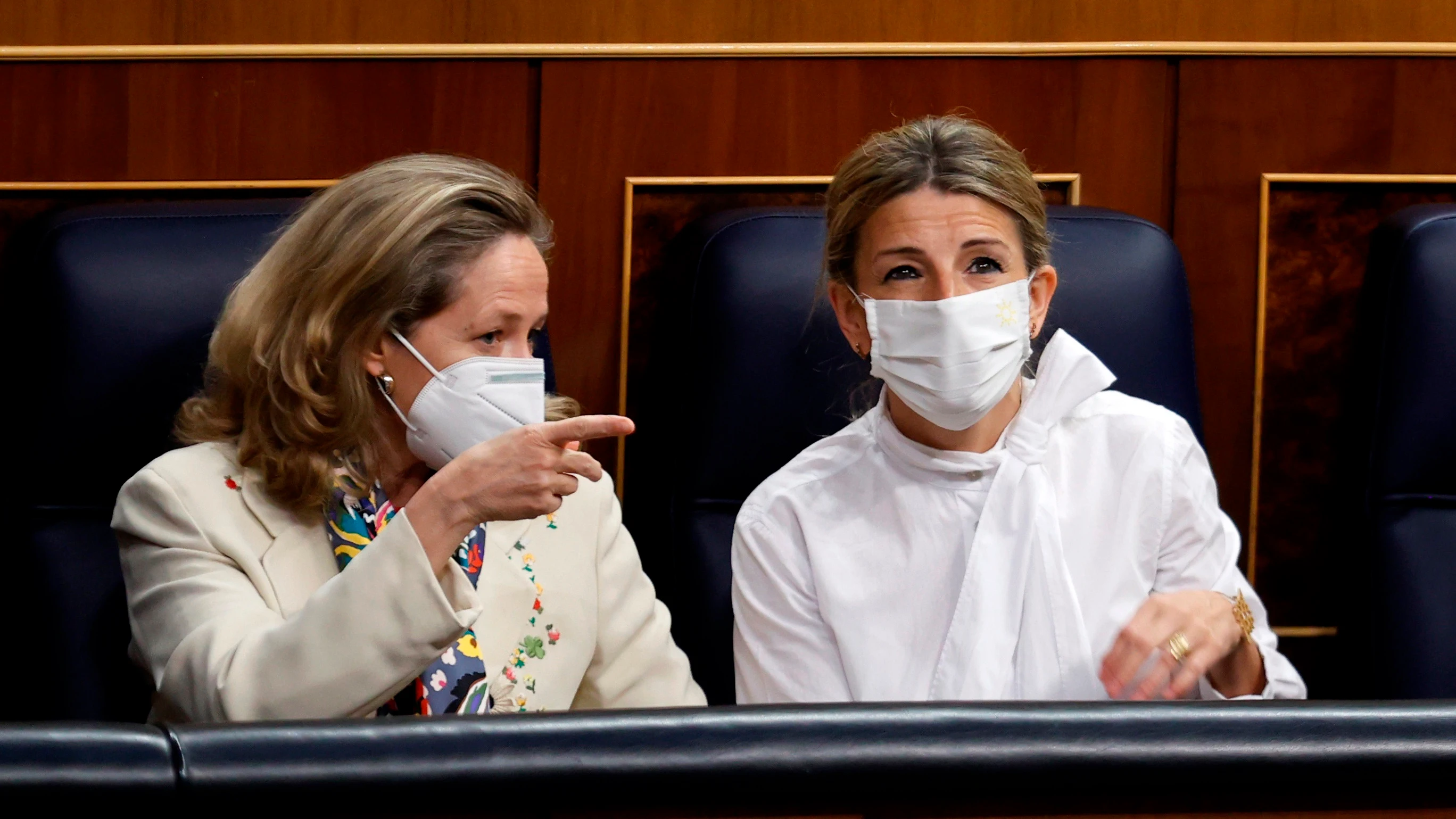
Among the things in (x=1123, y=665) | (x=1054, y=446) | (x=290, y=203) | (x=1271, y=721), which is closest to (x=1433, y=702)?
(x=1271, y=721)

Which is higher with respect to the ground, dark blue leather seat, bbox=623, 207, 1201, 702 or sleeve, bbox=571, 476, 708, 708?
dark blue leather seat, bbox=623, 207, 1201, 702

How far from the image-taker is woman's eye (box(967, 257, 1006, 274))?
1.65m

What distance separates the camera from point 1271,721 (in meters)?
0.80

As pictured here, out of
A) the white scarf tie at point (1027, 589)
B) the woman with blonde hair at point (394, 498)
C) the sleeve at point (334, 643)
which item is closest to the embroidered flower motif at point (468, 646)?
the woman with blonde hair at point (394, 498)

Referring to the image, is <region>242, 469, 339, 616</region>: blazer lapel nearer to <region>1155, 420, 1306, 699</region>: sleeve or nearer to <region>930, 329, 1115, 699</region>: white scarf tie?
<region>930, 329, 1115, 699</region>: white scarf tie

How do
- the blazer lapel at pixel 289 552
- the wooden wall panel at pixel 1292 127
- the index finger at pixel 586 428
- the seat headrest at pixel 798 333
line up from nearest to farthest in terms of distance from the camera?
the index finger at pixel 586 428 < the blazer lapel at pixel 289 552 < the seat headrest at pixel 798 333 < the wooden wall panel at pixel 1292 127

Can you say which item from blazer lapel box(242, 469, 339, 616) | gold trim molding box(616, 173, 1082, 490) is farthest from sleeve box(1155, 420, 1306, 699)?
blazer lapel box(242, 469, 339, 616)

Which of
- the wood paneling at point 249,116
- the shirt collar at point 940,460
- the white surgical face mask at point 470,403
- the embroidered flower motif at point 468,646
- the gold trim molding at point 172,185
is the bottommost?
the embroidered flower motif at point 468,646

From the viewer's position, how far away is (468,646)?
4.98ft

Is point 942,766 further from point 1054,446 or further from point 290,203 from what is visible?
point 290,203

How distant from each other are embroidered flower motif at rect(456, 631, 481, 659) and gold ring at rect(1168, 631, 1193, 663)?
2.23ft

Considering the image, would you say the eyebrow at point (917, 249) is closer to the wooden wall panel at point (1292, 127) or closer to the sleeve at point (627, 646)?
the sleeve at point (627, 646)

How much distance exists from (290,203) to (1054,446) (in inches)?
37.3

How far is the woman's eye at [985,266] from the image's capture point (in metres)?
1.65
